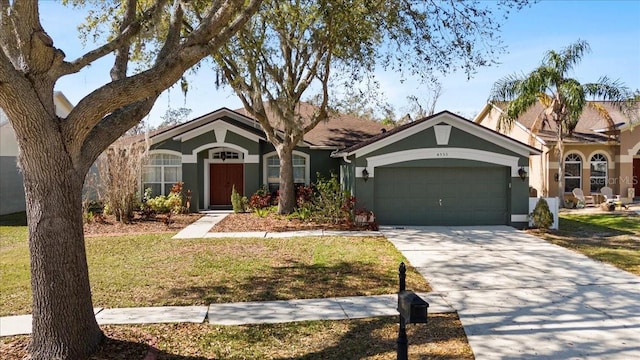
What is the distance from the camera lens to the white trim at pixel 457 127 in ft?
49.4

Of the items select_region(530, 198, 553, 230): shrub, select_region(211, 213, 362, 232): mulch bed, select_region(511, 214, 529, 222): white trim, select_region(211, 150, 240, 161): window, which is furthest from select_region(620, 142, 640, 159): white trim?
select_region(211, 150, 240, 161): window

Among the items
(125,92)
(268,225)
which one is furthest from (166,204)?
(125,92)

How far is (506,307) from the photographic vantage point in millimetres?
7145

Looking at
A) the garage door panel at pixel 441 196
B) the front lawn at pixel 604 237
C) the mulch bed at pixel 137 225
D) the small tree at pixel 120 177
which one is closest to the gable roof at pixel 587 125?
the front lawn at pixel 604 237

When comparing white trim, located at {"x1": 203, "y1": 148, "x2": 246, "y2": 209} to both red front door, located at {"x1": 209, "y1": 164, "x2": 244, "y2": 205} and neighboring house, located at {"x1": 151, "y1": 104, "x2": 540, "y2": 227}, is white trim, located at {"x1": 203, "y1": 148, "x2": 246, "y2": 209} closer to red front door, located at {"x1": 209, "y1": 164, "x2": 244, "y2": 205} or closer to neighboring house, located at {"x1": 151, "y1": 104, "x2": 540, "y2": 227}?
red front door, located at {"x1": 209, "y1": 164, "x2": 244, "y2": 205}

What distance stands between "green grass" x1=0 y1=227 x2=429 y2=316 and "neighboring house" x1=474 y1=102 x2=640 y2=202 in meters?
13.4

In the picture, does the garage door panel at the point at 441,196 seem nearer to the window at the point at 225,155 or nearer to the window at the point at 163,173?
the window at the point at 225,155

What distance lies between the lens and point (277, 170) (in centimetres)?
2058

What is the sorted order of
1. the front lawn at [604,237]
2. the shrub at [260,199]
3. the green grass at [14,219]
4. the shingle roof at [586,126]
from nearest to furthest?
the front lawn at [604,237] < the green grass at [14,219] < the shrub at [260,199] < the shingle roof at [586,126]

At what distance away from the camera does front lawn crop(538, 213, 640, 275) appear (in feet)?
35.7

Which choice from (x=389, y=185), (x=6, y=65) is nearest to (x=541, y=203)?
(x=389, y=185)

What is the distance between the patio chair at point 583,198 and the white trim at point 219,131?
47.9 feet

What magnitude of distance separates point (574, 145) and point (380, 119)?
25029mm

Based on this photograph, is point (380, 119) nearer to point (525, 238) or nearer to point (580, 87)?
point (580, 87)
